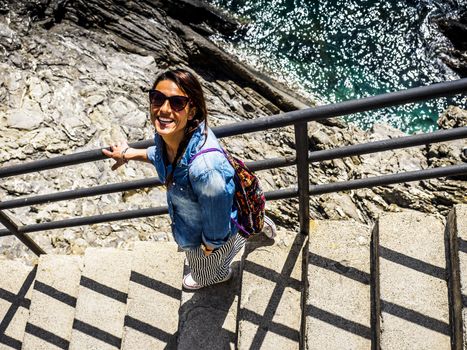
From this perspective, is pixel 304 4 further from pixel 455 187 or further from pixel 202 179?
pixel 202 179

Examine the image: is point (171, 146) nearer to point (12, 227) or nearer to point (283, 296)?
point (283, 296)

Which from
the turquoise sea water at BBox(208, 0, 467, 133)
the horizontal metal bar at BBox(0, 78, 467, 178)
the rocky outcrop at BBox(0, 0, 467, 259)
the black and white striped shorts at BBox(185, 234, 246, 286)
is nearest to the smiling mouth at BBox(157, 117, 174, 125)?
the horizontal metal bar at BBox(0, 78, 467, 178)

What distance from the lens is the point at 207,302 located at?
3.63 m

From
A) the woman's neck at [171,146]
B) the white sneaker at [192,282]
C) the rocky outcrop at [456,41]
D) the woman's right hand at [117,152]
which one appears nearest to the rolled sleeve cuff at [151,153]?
the woman's right hand at [117,152]

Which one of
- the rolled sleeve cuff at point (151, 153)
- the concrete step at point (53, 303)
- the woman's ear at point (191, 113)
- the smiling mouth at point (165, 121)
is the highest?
the woman's ear at point (191, 113)

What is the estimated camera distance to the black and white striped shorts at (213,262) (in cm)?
321

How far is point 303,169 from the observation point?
3.08 metres

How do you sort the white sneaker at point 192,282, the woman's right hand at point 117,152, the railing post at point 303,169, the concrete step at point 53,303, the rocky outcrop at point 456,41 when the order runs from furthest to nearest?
the rocky outcrop at point 456,41 < the concrete step at point 53,303 < the white sneaker at point 192,282 < the woman's right hand at point 117,152 < the railing post at point 303,169

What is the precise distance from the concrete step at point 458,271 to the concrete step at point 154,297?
1.78 meters

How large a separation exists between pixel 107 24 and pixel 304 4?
4594 mm

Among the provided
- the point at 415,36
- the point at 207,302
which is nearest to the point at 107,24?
the point at 415,36

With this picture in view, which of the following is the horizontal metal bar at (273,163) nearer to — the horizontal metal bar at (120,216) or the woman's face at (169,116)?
the horizontal metal bar at (120,216)

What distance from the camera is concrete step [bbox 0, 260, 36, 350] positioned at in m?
4.31

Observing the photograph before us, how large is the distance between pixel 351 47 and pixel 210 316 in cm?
899
